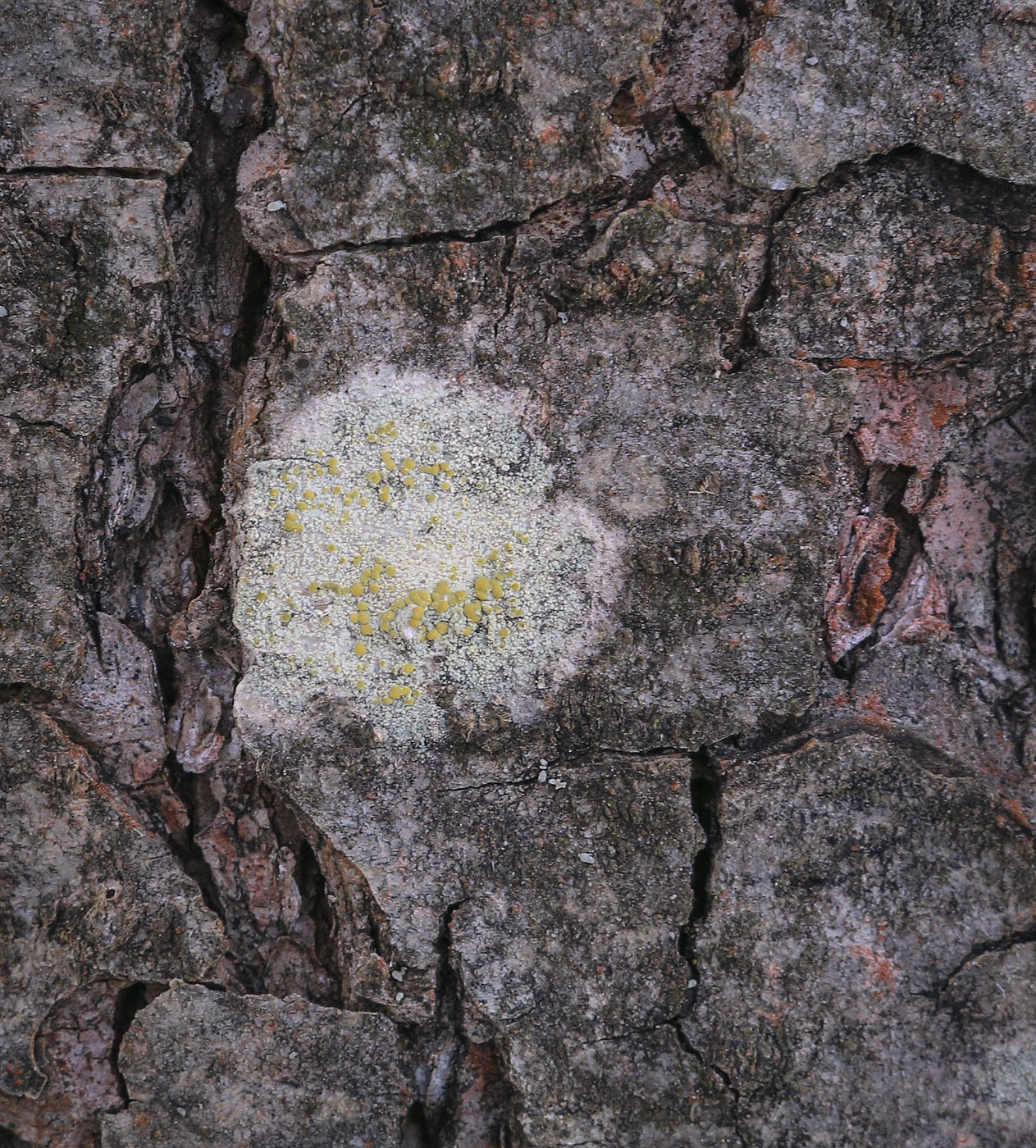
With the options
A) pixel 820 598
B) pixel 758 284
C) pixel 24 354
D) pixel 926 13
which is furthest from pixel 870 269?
pixel 24 354

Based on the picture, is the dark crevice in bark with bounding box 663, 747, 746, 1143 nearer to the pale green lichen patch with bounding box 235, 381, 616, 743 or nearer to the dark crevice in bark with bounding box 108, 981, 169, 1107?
the pale green lichen patch with bounding box 235, 381, 616, 743

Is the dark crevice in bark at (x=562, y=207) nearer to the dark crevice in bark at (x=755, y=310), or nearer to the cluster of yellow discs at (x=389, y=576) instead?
the dark crevice in bark at (x=755, y=310)

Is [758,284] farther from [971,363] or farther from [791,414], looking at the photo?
[971,363]

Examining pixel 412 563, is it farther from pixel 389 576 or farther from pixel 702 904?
pixel 702 904

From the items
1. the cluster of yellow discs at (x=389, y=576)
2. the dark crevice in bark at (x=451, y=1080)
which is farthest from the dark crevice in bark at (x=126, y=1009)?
the cluster of yellow discs at (x=389, y=576)

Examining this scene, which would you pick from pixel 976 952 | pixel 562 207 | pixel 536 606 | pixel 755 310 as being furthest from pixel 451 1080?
pixel 562 207

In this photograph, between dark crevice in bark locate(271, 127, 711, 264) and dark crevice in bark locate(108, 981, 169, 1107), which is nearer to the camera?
dark crevice in bark locate(271, 127, 711, 264)

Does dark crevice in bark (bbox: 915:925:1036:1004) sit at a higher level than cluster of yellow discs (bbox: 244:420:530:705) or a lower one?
lower

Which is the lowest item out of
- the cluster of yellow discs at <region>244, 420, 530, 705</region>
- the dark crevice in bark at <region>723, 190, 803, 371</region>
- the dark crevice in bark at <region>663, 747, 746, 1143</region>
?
the dark crevice in bark at <region>663, 747, 746, 1143</region>

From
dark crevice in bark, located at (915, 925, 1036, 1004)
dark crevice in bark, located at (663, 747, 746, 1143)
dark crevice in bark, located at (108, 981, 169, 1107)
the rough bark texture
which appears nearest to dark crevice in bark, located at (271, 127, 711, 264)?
the rough bark texture
